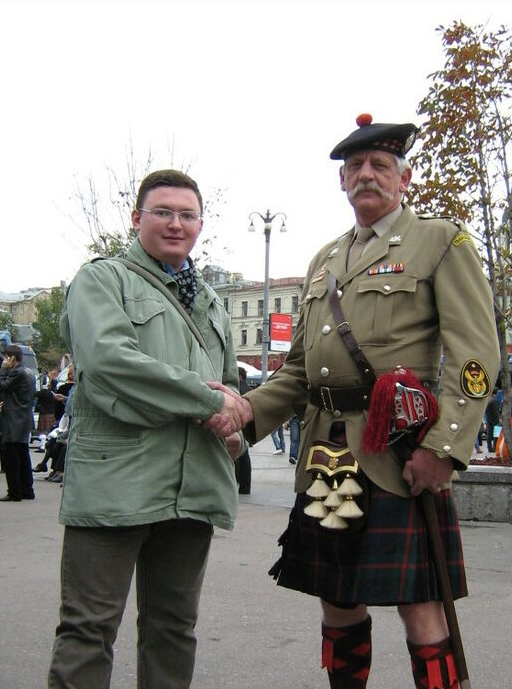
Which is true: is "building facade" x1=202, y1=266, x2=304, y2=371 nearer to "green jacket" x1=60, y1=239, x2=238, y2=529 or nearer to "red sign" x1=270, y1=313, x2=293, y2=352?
"red sign" x1=270, y1=313, x2=293, y2=352

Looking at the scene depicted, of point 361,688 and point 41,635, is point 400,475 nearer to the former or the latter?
point 361,688

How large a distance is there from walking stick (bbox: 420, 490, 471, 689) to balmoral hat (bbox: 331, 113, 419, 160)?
1229 millimetres

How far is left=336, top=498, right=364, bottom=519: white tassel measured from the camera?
2.78 metres

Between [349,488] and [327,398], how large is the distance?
36cm

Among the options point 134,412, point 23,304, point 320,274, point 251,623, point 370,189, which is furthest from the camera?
point 23,304

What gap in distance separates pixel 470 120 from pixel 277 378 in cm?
705

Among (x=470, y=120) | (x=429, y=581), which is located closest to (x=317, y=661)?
(x=429, y=581)

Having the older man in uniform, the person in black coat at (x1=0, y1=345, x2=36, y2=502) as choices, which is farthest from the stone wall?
the older man in uniform

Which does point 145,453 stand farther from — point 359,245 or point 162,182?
point 359,245

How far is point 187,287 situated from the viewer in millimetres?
3066

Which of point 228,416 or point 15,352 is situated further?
point 15,352

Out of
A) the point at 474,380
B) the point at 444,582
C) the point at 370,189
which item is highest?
the point at 370,189

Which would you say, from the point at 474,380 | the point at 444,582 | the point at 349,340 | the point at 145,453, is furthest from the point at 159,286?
the point at 444,582

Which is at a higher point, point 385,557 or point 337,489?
point 337,489
